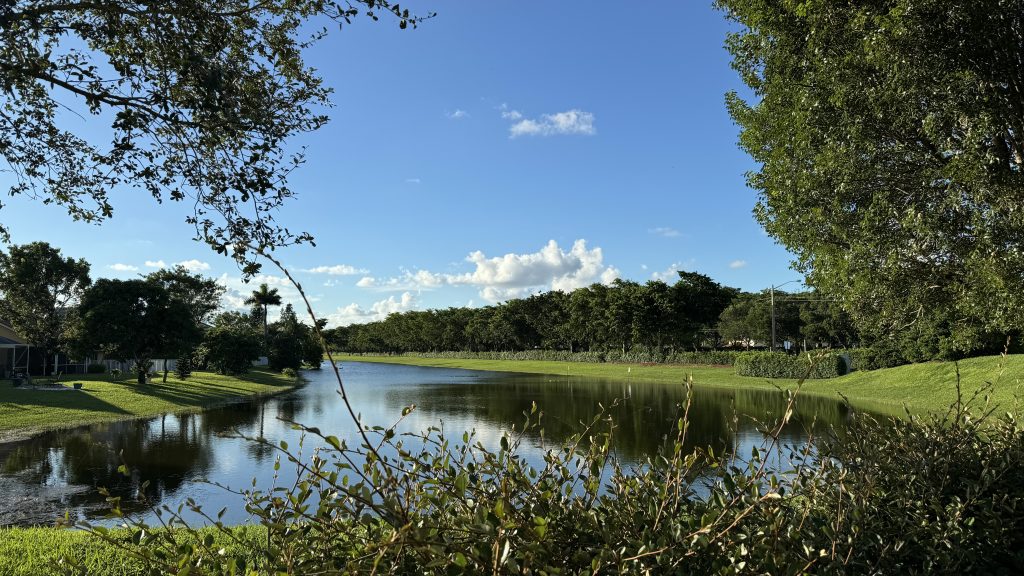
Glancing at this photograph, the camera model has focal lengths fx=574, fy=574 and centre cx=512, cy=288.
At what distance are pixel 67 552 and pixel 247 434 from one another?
18.0m

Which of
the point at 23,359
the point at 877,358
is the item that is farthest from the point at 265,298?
the point at 877,358

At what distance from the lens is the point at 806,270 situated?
477 inches

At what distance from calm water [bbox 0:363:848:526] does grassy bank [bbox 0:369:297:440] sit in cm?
148

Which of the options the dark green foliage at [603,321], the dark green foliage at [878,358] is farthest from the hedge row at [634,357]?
the dark green foliage at [878,358]

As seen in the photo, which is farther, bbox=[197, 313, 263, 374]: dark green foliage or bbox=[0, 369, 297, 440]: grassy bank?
bbox=[197, 313, 263, 374]: dark green foliage

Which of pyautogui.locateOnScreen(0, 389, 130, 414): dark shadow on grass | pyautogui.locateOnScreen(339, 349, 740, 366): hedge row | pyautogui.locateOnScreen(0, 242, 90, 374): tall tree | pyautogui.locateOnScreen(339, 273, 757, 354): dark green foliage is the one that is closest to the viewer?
pyautogui.locateOnScreen(0, 389, 130, 414): dark shadow on grass

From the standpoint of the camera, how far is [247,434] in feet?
75.2

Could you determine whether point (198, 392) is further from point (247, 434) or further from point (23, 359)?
point (23, 359)

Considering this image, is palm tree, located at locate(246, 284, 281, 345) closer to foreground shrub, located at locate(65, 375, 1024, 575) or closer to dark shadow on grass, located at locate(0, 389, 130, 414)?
dark shadow on grass, located at locate(0, 389, 130, 414)

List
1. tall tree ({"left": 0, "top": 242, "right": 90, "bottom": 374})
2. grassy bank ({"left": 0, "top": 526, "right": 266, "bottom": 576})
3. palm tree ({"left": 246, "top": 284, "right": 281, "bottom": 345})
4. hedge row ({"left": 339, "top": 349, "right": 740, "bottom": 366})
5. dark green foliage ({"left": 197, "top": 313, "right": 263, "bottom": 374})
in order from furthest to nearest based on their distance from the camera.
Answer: palm tree ({"left": 246, "top": 284, "right": 281, "bottom": 345}) < hedge row ({"left": 339, "top": 349, "right": 740, "bottom": 366}) < dark green foliage ({"left": 197, "top": 313, "right": 263, "bottom": 374}) < tall tree ({"left": 0, "top": 242, "right": 90, "bottom": 374}) < grassy bank ({"left": 0, "top": 526, "right": 266, "bottom": 576})

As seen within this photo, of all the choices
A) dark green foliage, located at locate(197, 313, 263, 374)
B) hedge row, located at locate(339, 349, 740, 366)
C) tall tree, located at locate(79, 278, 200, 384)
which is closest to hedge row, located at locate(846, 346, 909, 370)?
hedge row, located at locate(339, 349, 740, 366)

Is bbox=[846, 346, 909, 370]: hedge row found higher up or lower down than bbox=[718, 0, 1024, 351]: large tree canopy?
lower down

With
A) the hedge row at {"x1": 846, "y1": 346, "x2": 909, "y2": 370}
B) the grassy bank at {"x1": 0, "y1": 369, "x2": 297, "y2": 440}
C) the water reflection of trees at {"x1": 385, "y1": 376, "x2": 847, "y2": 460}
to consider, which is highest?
the hedge row at {"x1": 846, "y1": 346, "x2": 909, "y2": 370}

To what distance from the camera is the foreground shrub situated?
7.09 feet
